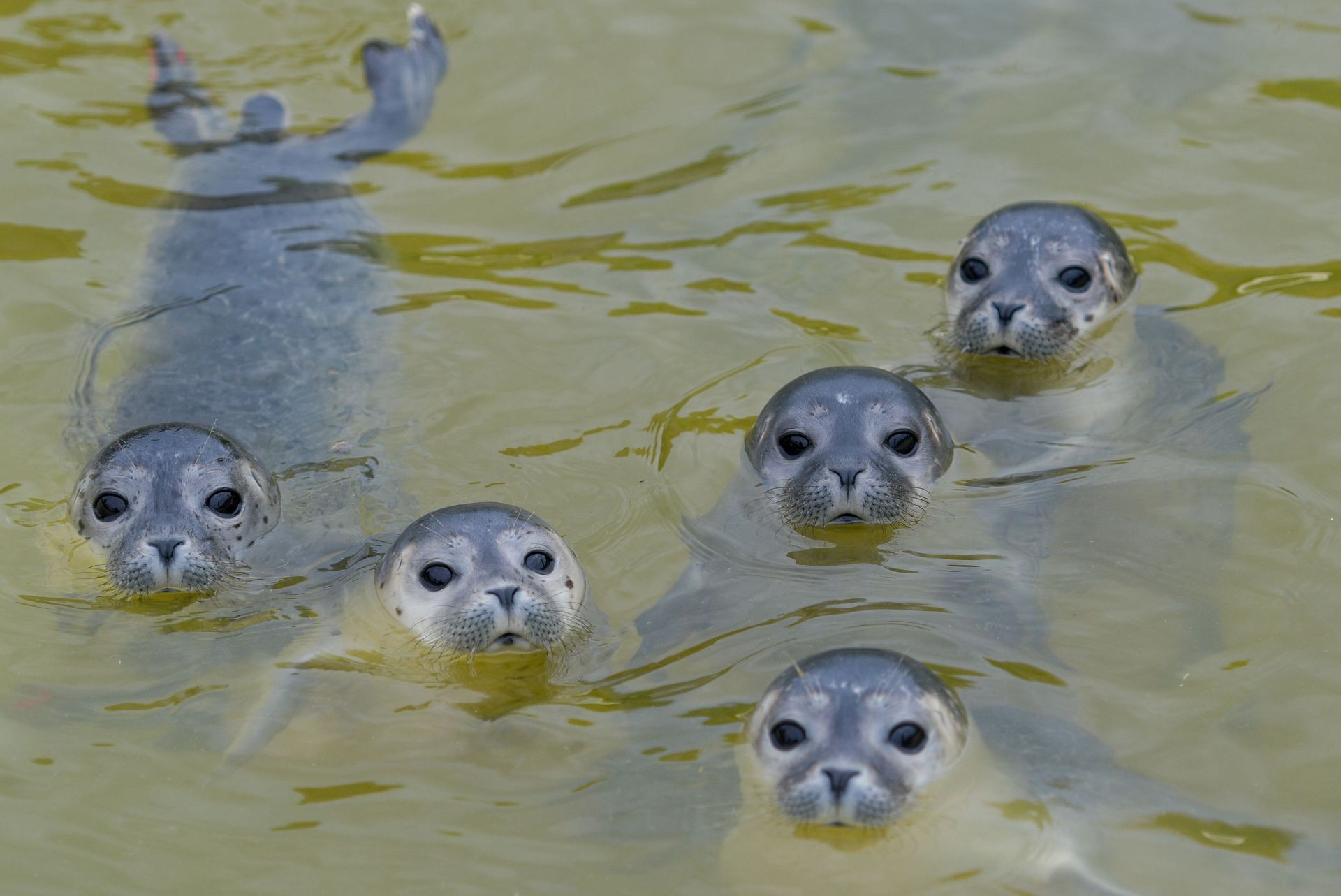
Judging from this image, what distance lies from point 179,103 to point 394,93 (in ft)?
3.49

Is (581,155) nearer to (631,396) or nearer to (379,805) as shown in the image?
(631,396)

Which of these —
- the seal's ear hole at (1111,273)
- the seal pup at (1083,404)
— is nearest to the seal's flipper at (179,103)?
the seal pup at (1083,404)

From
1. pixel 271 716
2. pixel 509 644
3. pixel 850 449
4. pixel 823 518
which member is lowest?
pixel 271 716

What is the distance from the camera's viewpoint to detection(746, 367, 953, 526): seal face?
224 inches

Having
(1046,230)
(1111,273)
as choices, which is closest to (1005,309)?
(1046,230)

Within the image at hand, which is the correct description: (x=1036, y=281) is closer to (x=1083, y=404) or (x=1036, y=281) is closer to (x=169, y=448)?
(x=1083, y=404)

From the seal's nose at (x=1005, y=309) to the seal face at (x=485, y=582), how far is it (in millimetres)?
2261

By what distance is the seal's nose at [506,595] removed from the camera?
5031mm

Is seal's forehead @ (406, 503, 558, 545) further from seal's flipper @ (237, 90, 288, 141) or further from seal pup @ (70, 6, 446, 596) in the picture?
seal's flipper @ (237, 90, 288, 141)

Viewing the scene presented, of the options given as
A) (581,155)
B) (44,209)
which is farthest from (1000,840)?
(44,209)

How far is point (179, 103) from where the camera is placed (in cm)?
827

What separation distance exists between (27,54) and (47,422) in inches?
125

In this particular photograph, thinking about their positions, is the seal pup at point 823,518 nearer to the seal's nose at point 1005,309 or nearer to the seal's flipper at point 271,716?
the seal's nose at point 1005,309

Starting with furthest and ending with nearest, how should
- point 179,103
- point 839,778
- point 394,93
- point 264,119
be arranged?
point 394,93, point 179,103, point 264,119, point 839,778
